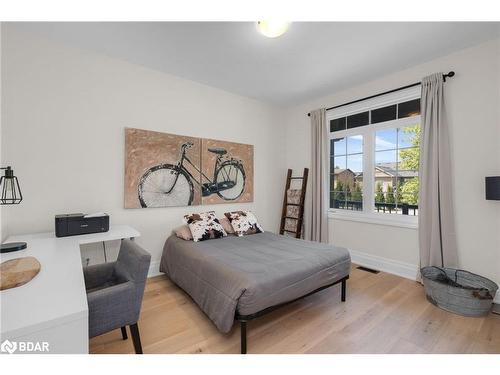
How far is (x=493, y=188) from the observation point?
2119 mm

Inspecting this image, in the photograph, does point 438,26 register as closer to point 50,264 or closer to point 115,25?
point 115,25

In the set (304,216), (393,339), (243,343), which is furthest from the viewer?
(304,216)

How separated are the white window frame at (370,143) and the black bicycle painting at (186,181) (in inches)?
62.9

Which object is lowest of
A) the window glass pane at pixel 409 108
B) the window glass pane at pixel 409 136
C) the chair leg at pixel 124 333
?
the chair leg at pixel 124 333

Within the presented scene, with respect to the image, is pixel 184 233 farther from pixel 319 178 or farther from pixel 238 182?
pixel 319 178

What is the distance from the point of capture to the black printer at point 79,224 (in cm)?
211

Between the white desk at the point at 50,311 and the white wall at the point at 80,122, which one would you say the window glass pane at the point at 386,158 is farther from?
the white desk at the point at 50,311

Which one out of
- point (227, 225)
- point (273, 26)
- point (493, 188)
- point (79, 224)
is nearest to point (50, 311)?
point (79, 224)

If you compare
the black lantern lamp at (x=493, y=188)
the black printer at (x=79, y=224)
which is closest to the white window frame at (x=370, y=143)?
the black lantern lamp at (x=493, y=188)

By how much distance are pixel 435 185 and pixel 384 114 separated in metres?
1.19

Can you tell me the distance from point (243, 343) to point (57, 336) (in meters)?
1.17

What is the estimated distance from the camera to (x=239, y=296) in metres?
1.68
